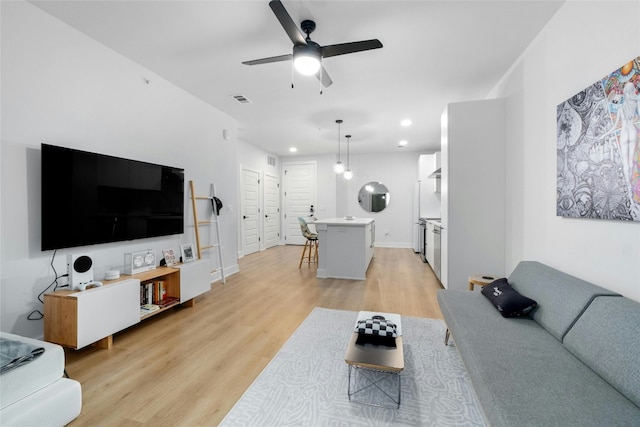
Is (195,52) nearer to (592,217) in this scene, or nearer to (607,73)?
(607,73)

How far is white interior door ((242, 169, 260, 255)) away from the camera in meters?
6.52

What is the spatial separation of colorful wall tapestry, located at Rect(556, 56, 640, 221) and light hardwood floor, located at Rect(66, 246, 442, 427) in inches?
69.6

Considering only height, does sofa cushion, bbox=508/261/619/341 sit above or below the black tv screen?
below

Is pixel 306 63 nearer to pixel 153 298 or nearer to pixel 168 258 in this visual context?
pixel 168 258

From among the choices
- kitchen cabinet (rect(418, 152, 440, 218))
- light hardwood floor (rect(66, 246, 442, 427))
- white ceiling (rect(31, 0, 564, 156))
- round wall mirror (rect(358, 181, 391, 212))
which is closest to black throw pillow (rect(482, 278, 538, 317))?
light hardwood floor (rect(66, 246, 442, 427))

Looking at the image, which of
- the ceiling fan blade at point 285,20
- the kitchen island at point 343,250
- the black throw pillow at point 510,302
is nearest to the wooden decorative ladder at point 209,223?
the kitchen island at point 343,250

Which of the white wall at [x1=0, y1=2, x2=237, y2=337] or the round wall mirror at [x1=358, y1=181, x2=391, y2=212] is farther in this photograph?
the round wall mirror at [x1=358, y1=181, x2=391, y2=212]

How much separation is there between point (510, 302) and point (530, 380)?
0.79 metres

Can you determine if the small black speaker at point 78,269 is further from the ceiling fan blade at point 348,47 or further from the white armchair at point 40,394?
the ceiling fan blade at point 348,47

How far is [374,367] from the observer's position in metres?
1.57

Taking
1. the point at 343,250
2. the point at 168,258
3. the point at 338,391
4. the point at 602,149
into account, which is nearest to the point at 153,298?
the point at 168,258

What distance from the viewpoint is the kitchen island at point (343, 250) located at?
4438 mm

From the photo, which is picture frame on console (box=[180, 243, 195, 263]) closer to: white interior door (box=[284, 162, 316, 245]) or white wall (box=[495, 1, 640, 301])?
white wall (box=[495, 1, 640, 301])

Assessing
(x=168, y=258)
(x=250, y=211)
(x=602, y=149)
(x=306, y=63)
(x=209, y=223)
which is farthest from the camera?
(x=250, y=211)
